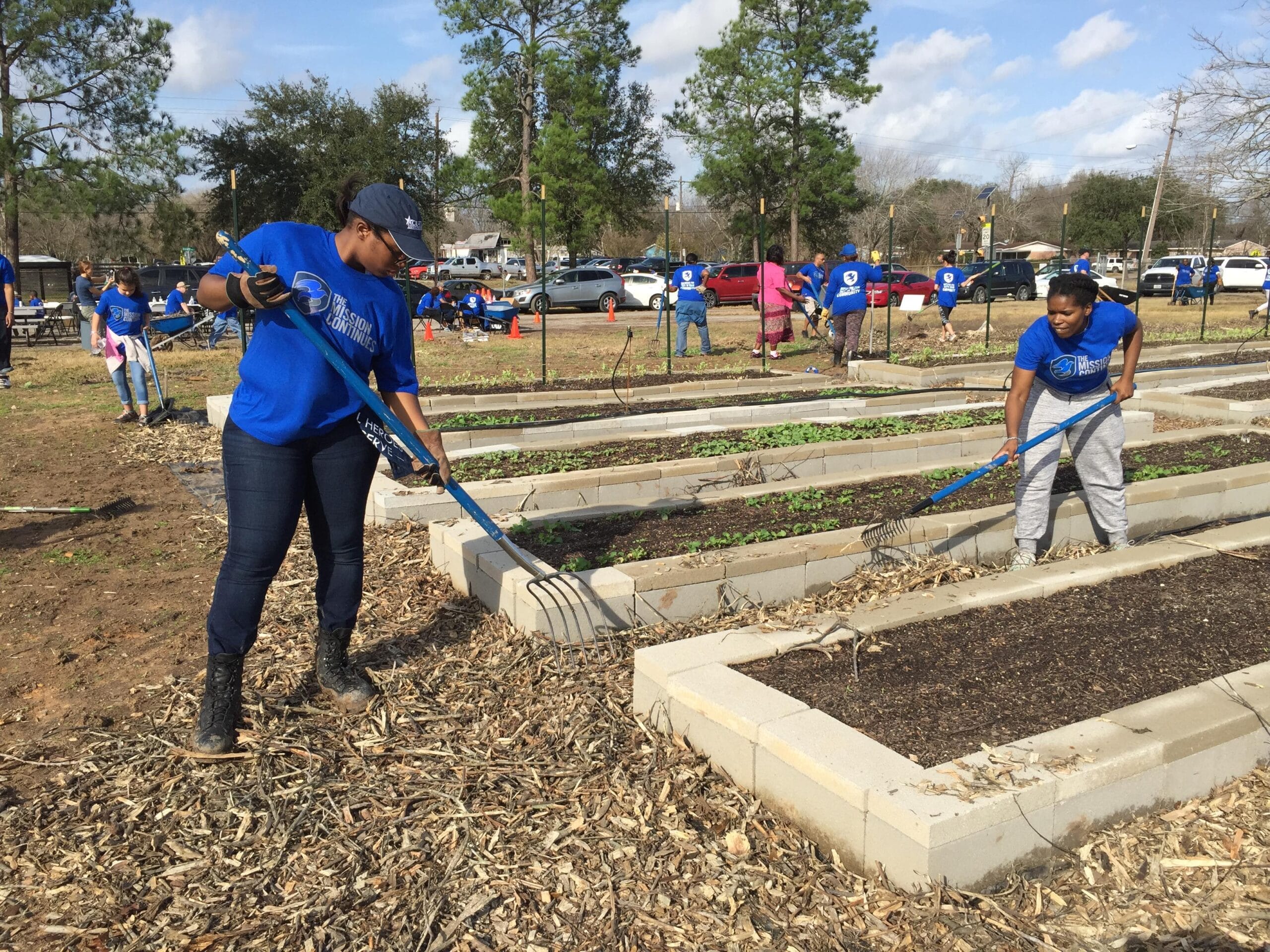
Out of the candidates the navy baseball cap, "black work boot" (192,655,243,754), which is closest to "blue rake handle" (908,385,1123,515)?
the navy baseball cap

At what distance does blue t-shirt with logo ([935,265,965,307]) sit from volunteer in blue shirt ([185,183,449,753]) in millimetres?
16588

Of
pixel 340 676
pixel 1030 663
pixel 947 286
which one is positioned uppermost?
pixel 947 286

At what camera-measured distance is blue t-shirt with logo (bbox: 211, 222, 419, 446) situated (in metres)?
3.33

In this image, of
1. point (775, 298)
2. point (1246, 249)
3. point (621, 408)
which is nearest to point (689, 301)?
point (775, 298)

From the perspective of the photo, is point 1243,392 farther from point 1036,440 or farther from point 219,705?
point 219,705

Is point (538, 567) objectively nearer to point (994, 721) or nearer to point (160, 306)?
point (994, 721)

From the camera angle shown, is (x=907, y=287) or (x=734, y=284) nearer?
(x=907, y=287)

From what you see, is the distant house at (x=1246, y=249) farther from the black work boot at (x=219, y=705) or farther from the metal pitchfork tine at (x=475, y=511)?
the black work boot at (x=219, y=705)

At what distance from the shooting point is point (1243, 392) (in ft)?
34.3

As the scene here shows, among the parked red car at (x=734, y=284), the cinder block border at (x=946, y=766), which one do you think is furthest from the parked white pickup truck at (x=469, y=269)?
the cinder block border at (x=946, y=766)

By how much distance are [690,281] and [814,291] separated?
2.41 meters

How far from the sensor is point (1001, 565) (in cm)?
549

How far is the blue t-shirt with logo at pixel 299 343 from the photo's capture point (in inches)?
131

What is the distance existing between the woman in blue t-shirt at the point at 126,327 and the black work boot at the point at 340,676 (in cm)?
741
